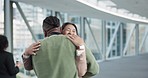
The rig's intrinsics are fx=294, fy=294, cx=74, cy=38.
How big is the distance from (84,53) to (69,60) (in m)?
0.10

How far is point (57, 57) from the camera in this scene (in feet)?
6.04

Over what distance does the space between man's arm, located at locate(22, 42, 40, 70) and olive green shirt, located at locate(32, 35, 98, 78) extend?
3cm

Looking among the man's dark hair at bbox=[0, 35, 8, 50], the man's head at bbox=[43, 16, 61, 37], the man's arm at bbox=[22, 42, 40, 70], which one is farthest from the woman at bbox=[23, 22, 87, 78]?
the man's dark hair at bbox=[0, 35, 8, 50]

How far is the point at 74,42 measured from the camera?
1835mm

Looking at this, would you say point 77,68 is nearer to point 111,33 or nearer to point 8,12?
point 8,12

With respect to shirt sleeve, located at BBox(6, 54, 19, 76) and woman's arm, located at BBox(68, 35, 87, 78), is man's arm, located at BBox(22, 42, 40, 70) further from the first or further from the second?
shirt sleeve, located at BBox(6, 54, 19, 76)

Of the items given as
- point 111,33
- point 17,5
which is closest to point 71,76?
point 17,5

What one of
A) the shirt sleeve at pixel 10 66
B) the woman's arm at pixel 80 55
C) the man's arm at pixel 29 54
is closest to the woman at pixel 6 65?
the shirt sleeve at pixel 10 66

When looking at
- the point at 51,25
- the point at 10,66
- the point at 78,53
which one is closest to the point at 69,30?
the point at 51,25

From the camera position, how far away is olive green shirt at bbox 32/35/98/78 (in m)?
1.83

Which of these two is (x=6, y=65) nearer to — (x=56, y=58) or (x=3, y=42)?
(x=3, y=42)

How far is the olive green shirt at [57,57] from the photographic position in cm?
183

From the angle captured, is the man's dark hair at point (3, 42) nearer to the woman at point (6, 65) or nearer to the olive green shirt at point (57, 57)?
the woman at point (6, 65)

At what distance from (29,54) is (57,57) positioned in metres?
0.18
